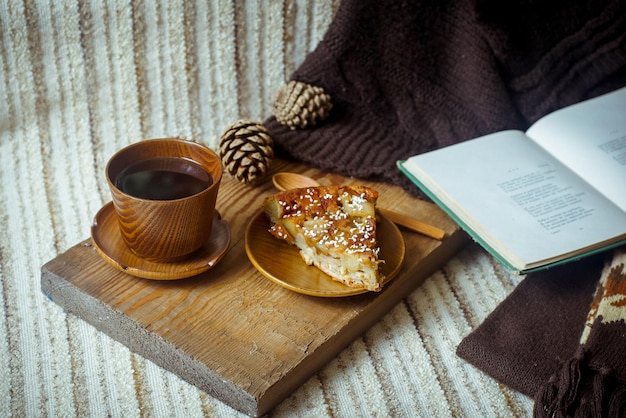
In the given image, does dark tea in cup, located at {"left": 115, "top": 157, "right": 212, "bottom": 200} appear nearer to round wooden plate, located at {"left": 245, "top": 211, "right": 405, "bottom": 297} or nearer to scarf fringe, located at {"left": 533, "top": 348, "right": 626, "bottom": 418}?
round wooden plate, located at {"left": 245, "top": 211, "right": 405, "bottom": 297}

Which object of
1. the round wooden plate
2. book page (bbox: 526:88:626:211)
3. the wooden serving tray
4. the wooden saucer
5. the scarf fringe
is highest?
book page (bbox: 526:88:626:211)

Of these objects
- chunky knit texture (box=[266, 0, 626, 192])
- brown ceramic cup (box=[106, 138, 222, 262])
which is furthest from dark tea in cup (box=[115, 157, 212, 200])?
chunky knit texture (box=[266, 0, 626, 192])

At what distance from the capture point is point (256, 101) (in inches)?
53.5

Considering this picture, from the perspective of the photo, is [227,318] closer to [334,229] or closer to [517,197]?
[334,229]

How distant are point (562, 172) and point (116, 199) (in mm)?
670

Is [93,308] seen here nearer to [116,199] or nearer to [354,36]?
[116,199]

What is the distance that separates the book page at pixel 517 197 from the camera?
3.17ft

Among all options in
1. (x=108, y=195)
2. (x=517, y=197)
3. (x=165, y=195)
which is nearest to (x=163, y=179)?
(x=165, y=195)

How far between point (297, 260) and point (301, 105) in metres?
0.34

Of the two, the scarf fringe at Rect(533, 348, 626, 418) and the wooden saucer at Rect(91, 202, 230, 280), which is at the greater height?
the wooden saucer at Rect(91, 202, 230, 280)

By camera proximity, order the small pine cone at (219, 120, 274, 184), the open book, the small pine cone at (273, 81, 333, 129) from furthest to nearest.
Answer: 1. the small pine cone at (273, 81, 333, 129)
2. the small pine cone at (219, 120, 274, 184)
3. the open book

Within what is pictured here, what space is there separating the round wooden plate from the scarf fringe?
0.23 meters

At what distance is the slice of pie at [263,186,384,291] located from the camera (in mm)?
878

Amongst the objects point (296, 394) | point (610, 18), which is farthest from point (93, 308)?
point (610, 18)
